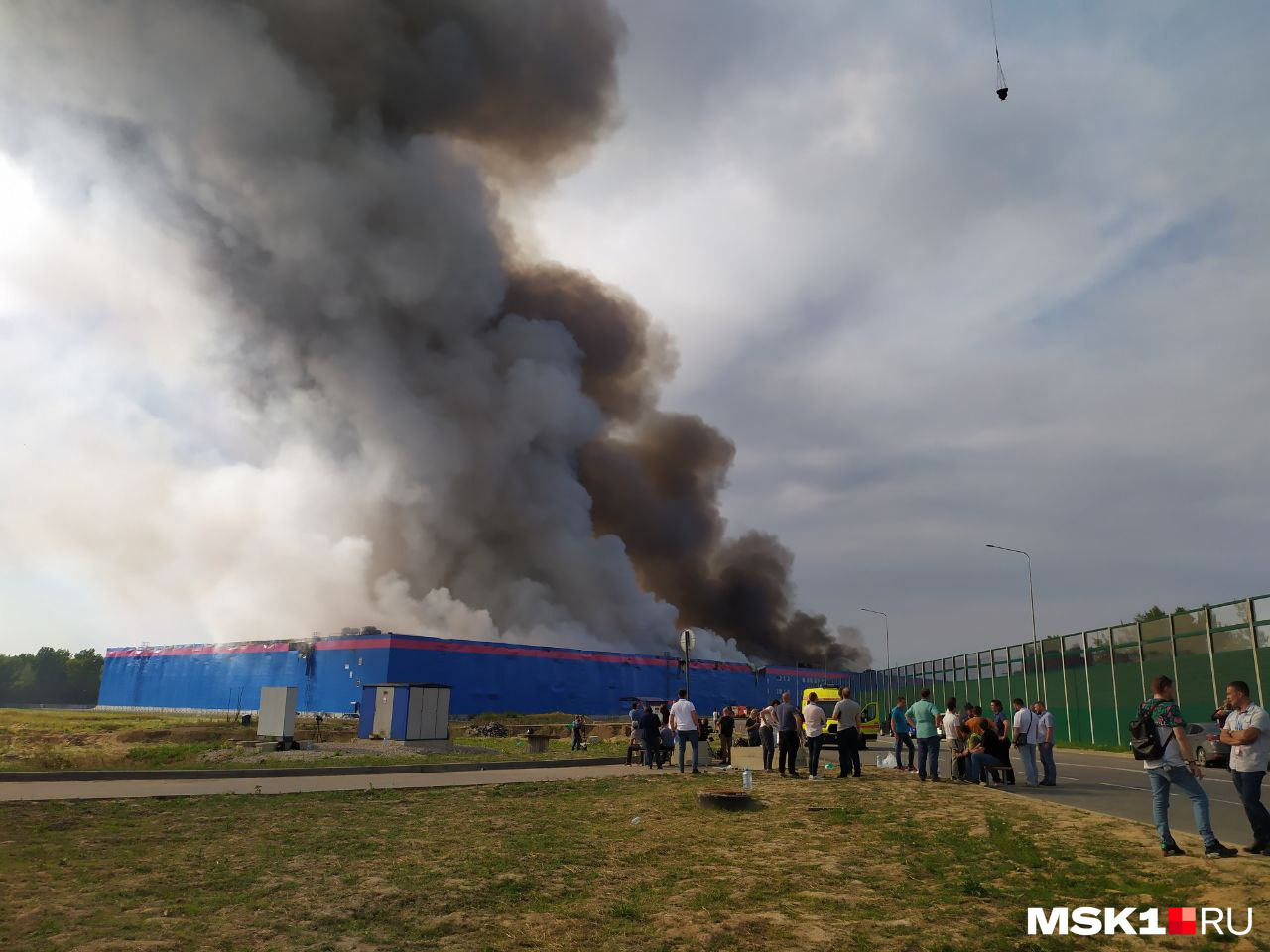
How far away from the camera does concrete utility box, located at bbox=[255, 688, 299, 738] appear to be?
25.6 meters

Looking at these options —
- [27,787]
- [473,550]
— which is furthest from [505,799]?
[473,550]

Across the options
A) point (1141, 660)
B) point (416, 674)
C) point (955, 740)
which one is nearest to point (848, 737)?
point (955, 740)

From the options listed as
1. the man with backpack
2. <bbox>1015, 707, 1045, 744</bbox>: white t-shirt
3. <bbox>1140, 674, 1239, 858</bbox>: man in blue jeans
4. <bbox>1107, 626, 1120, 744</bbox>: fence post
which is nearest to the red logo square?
<bbox>1140, 674, 1239, 858</bbox>: man in blue jeans

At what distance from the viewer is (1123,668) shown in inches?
1280

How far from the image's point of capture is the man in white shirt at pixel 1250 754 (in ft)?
26.6

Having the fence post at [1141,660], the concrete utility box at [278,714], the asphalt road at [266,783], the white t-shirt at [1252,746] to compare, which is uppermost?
the fence post at [1141,660]

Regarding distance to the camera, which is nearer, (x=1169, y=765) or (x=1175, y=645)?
(x=1169, y=765)

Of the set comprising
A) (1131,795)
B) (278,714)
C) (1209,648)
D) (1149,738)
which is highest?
(1209,648)

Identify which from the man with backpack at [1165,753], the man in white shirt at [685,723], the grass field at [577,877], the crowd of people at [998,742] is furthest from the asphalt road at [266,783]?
the man with backpack at [1165,753]

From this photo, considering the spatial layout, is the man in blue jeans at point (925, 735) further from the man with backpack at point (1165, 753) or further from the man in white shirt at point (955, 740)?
the man with backpack at point (1165, 753)

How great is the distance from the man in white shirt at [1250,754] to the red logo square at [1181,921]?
213 cm

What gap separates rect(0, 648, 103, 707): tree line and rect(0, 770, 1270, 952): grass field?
148692 millimetres

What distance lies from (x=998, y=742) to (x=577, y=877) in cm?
1100

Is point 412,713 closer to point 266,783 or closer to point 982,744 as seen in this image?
point 266,783
